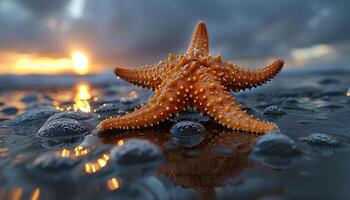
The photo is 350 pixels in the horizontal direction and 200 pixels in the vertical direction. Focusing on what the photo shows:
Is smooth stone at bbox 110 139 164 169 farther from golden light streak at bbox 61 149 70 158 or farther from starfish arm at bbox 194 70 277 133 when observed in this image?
starfish arm at bbox 194 70 277 133

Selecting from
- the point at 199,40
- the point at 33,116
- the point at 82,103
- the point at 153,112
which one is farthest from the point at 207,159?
the point at 82,103

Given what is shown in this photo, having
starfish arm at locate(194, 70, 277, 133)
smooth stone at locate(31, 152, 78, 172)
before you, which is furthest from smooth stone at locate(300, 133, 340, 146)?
smooth stone at locate(31, 152, 78, 172)

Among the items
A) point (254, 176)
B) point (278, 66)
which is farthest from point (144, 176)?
point (278, 66)

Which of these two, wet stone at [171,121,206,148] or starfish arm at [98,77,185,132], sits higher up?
starfish arm at [98,77,185,132]

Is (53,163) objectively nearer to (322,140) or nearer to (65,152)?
(65,152)

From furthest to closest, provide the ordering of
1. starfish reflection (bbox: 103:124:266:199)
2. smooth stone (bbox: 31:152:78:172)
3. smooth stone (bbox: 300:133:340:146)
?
smooth stone (bbox: 300:133:340:146) < smooth stone (bbox: 31:152:78:172) < starfish reflection (bbox: 103:124:266:199)

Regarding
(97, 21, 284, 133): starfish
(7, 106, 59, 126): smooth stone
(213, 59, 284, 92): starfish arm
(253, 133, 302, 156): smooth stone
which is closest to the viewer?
(253, 133, 302, 156): smooth stone

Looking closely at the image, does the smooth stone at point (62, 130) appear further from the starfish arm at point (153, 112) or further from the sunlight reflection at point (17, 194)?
the sunlight reflection at point (17, 194)
